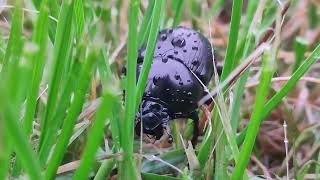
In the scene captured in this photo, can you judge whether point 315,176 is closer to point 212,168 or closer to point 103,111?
point 212,168

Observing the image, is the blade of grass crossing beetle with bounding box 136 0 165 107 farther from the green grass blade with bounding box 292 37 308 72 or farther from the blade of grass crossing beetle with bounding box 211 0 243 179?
the green grass blade with bounding box 292 37 308 72

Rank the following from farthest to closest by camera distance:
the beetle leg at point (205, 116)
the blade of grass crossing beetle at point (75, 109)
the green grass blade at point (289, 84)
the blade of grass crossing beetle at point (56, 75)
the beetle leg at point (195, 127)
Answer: the beetle leg at point (195, 127)
the beetle leg at point (205, 116)
the green grass blade at point (289, 84)
the blade of grass crossing beetle at point (56, 75)
the blade of grass crossing beetle at point (75, 109)

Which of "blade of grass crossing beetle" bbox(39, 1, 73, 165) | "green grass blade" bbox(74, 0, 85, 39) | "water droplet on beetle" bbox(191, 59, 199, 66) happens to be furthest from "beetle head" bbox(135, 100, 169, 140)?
"blade of grass crossing beetle" bbox(39, 1, 73, 165)

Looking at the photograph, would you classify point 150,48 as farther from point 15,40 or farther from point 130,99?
point 15,40

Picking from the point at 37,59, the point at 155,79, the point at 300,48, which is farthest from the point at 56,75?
the point at 300,48

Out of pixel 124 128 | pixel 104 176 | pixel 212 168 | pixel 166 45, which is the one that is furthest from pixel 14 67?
pixel 166 45

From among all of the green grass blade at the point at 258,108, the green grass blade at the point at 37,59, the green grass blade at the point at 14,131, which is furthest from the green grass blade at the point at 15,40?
the green grass blade at the point at 258,108

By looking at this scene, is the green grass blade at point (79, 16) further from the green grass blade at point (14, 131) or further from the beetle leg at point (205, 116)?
the green grass blade at point (14, 131)
